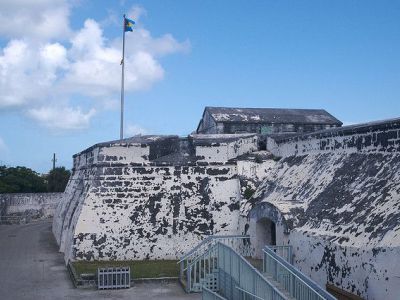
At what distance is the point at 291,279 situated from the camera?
392 inches

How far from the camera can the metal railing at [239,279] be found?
31.0 feet

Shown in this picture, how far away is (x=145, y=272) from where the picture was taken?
15.1 meters

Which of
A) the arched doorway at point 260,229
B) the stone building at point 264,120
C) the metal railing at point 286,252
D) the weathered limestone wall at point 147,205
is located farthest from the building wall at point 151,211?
the stone building at point 264,120

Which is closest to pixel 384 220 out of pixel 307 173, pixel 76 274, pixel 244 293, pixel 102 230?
pixel 244 293

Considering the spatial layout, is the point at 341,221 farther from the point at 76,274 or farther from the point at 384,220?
the point at 76,274

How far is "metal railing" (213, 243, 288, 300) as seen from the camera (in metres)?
9.44

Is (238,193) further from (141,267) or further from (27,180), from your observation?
(27,180)

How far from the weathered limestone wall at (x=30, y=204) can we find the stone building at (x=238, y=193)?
11.1 metres

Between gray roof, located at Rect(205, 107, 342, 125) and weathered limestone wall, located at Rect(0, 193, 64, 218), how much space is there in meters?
12.3

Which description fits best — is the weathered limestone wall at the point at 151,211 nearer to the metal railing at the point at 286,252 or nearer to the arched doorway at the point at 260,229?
the arched doorway at the point at 260,229

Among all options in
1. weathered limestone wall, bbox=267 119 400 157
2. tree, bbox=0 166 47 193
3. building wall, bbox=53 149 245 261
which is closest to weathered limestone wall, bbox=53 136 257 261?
building wall, bbox=53 149 245 261

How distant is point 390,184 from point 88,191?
10357 mm

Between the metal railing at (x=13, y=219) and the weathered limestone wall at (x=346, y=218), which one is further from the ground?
the weathered limestone wall at (x=346, y=218)

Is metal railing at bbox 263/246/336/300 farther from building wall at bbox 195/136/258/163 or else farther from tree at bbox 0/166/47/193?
tree at bbox 0/166/47/193
